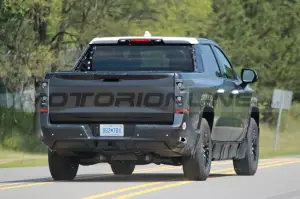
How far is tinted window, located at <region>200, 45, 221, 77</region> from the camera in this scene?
1645 cm

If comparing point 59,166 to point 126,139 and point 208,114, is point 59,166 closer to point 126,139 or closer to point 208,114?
point 126,139

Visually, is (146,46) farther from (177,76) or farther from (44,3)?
(44,3)

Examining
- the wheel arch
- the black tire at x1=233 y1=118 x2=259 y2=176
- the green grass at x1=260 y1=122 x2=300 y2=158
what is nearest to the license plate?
the wheel arch

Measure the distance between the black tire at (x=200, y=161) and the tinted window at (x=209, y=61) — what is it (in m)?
1.05

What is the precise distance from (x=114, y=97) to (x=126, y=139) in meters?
0.59

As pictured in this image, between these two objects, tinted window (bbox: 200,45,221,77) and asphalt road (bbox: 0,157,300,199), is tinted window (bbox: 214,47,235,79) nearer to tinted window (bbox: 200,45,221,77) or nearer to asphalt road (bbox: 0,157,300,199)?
tinted window (bbox: 200,45,221,77)

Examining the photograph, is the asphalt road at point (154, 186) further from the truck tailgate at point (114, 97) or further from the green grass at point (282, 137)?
the green grass at point (282, 137)

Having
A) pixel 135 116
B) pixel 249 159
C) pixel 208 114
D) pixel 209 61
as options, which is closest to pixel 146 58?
pixel 209 61

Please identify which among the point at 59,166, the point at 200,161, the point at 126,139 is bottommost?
the point at 59,166

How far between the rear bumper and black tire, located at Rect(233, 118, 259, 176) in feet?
9.02

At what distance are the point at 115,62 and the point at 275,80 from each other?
43.1 meters

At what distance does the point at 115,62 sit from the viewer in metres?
16.5

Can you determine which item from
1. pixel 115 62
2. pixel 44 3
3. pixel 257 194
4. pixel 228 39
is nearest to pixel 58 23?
pixel 44 3

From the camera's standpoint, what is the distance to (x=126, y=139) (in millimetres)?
14914
